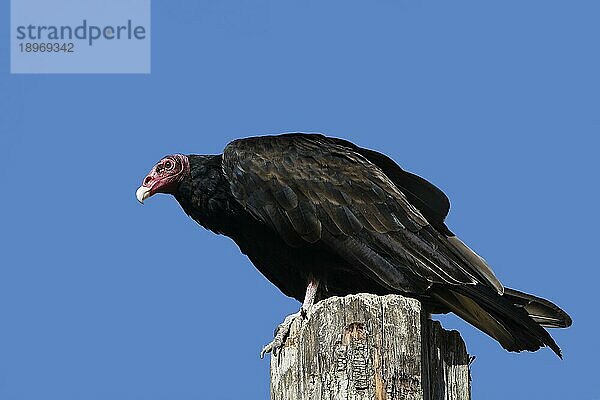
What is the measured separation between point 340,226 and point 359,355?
6.53 feet

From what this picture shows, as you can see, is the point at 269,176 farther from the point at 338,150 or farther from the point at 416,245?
the point at 416,245

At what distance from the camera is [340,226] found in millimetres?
5781

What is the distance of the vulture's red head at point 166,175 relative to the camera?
6.55 meters

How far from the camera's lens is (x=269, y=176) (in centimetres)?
597

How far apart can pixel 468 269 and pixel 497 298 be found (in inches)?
9.6

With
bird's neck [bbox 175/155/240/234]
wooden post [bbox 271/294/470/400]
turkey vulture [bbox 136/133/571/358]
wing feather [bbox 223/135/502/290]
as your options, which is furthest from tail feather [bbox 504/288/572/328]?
bird's neck [bbox 175/155/240/234]

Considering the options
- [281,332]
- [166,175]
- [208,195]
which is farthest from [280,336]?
[166,175]

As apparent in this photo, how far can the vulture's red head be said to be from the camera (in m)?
6.55

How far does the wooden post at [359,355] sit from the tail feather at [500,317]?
1.08 meters

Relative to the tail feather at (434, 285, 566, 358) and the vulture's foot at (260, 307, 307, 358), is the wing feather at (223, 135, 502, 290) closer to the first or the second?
the tail feather at (434, 285, 566, 358)

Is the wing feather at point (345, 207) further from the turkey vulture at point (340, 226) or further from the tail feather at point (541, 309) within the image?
the tail feather at point (541, 309)

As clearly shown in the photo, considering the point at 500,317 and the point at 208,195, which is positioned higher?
the point at 208,195

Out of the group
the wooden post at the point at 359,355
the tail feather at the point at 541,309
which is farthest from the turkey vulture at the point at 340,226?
the wooden post at the point at 359,355

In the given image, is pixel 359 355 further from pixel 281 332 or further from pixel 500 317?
pixel 500 317
